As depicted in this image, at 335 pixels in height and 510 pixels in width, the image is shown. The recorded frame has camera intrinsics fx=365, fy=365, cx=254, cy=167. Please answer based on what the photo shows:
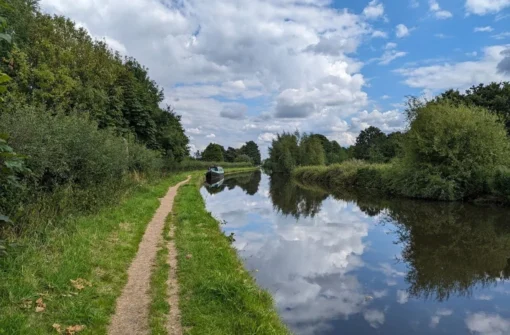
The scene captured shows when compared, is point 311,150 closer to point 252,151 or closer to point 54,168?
point 54,168

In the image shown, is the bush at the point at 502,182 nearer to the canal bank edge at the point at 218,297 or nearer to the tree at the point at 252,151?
the canal bank edge at the point at 218,297

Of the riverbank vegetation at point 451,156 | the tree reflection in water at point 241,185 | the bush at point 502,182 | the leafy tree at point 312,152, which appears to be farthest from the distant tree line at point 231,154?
the bush at point 502,182

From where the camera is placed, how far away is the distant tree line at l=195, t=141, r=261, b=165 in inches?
4594

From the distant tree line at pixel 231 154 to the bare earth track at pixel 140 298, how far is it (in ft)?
341

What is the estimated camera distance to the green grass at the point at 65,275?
476 centimetres

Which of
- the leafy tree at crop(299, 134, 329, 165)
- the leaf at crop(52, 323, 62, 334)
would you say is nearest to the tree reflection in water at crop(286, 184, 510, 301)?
the leaf at crop(52, 323, 62, 334)

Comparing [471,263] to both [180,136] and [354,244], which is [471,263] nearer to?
[354,244]

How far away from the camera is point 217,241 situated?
1040 cm

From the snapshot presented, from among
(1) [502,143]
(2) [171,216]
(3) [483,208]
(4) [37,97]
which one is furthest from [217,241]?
(1) [502,143]

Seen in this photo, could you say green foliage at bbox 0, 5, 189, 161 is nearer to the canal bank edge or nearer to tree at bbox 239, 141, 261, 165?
the canal bank edge

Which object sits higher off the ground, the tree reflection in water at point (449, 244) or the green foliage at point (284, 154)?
the green foliage at point (284, 154)

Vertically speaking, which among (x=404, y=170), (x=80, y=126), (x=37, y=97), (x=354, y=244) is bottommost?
(x=354, y=244)

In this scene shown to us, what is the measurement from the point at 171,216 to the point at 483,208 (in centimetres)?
1746

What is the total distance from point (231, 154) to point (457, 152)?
391ft
